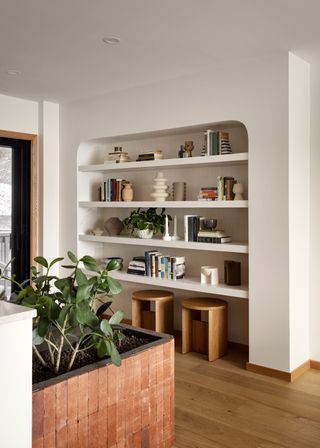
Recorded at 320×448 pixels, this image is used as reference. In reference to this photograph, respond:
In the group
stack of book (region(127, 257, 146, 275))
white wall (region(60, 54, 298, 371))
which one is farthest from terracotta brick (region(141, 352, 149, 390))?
stack of book (region(127, 257, 146, 275))

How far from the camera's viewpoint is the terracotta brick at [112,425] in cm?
222

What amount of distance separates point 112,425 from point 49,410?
38 cm

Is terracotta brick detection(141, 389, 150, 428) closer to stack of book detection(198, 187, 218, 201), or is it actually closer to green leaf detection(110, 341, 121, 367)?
green leaf detection(110, 341, 121, 367)

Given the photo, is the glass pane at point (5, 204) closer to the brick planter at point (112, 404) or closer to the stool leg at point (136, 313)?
the stool leg at point (136, 313)

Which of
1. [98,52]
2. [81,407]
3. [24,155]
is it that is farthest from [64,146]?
[81,407]

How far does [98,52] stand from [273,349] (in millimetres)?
2624

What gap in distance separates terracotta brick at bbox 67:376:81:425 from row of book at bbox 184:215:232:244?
Result: 7.41ft

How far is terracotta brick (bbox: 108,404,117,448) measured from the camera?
2221 mm

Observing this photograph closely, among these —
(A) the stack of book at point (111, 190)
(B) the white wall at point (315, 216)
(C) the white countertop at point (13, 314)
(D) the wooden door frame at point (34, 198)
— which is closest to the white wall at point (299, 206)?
(B) the white wall at point (315, 216)

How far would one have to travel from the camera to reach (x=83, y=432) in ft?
6.92

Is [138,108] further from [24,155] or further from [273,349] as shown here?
[273,349]

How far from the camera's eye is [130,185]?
4.89 meters

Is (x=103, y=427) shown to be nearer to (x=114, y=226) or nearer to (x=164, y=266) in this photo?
(x=164, y=266)

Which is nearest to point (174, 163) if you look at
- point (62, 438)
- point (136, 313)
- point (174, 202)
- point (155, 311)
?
point (174, 202)
